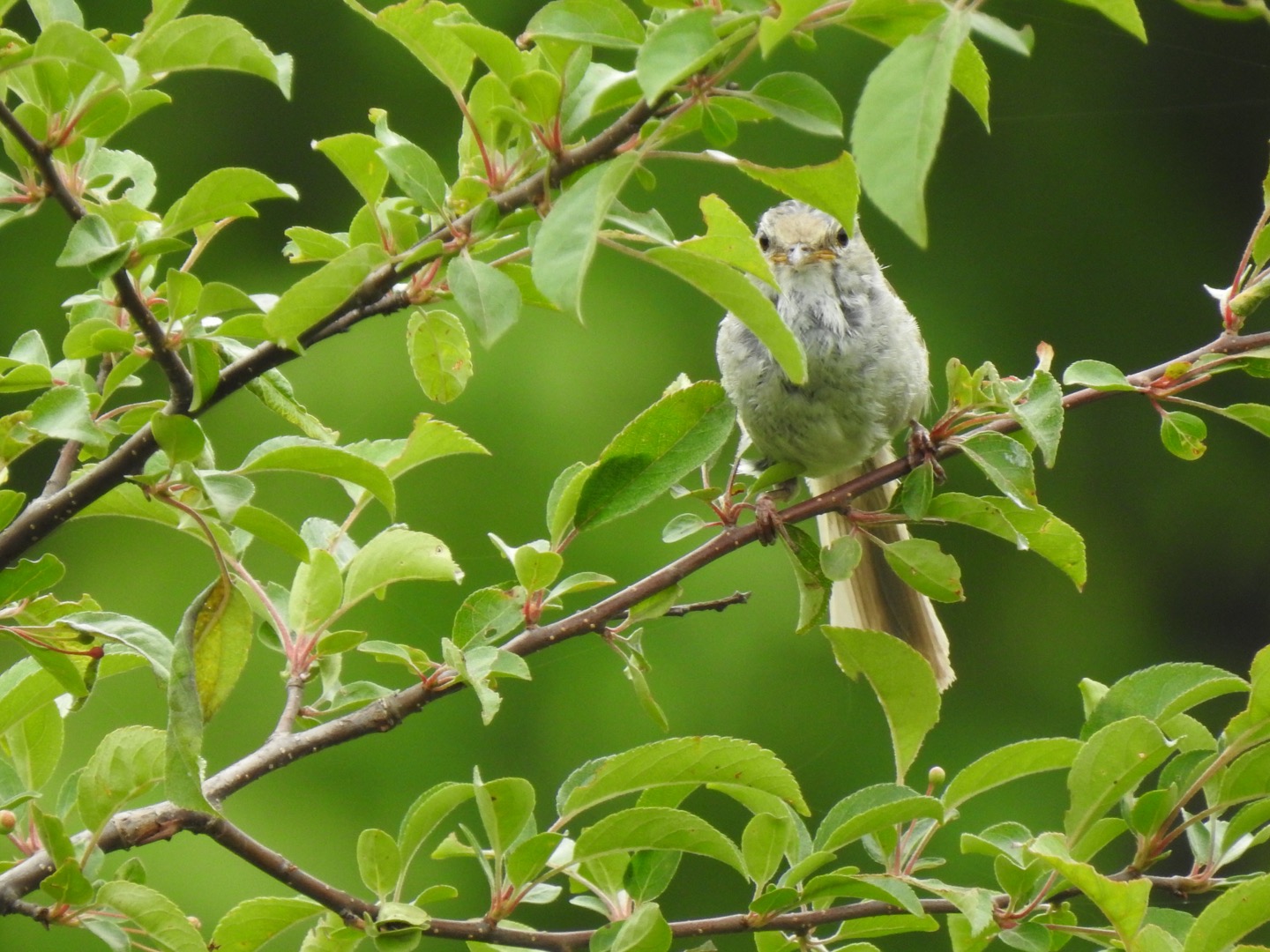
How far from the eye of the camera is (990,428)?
58.1 inches

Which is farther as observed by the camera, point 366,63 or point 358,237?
point 366,63

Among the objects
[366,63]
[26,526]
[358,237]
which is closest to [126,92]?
[358,237]

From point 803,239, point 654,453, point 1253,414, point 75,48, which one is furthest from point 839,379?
point 75,48

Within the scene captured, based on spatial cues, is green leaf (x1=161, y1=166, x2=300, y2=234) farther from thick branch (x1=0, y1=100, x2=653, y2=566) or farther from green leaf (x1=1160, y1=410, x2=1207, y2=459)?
green leaf (x1=1160, y1=410, x2=1207, y2=459)

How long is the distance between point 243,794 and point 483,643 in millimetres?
3001

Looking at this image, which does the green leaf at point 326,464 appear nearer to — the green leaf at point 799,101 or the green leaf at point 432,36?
the green leaf at point 432,36

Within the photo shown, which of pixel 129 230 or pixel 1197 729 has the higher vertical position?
pixel 129 230

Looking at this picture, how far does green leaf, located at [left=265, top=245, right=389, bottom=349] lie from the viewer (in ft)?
3.37

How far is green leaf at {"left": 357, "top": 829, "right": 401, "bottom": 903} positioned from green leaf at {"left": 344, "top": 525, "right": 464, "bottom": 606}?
252 millimetres

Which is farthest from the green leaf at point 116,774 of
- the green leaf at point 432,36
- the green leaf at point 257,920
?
the green leaf at point 432,36

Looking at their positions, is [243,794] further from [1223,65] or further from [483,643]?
[1223,65]

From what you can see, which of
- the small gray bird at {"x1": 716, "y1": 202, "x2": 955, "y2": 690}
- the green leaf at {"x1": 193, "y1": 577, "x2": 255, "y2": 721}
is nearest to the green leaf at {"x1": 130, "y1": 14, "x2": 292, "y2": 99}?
the green leaf at {"x1": 193, "y1": 577, "x2": 255, "y2": 721}

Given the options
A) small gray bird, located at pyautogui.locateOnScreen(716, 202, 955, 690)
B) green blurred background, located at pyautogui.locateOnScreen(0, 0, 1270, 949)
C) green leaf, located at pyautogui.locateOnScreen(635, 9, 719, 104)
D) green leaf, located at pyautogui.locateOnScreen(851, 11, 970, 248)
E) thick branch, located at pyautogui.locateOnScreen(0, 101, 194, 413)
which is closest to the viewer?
green leaf, located at pyautogui.locateOnScreen(851, 11, 970, 248)

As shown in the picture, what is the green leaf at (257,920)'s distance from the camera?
1344mm
